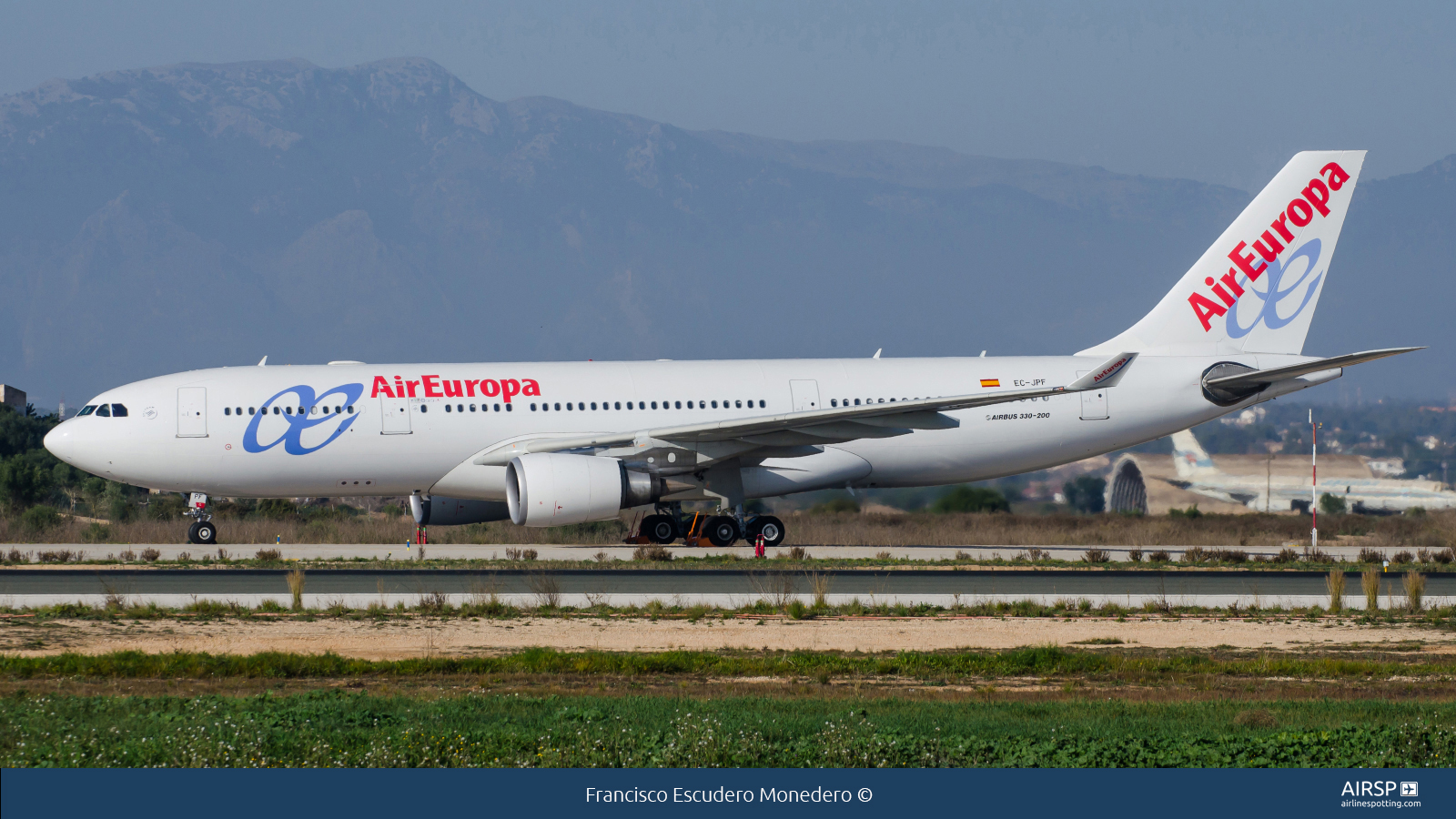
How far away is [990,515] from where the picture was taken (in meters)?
37.7

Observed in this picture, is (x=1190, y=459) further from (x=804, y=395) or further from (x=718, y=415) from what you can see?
(x=718, y=415)

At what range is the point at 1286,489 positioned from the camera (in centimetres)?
4300

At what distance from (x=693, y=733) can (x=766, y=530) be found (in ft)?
64.2

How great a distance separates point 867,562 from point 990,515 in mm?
12434

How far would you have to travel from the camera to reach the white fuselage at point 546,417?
93.6 ft

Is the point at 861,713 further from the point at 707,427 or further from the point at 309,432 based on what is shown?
the point at 309,432

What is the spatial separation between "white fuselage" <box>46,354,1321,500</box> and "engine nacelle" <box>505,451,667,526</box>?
2108 millimetres

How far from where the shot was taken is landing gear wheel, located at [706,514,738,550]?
29.1 meters

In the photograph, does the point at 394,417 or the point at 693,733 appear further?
the point at 394,417

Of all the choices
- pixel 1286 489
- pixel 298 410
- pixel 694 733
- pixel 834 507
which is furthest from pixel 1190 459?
pixel 694 733

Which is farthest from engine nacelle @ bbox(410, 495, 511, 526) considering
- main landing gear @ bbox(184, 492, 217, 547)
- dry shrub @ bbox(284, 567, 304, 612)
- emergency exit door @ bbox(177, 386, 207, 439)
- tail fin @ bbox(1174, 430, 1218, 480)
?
tail fin @ bbox(1174, 430, 1218, 480)

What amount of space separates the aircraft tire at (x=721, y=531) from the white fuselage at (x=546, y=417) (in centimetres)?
90

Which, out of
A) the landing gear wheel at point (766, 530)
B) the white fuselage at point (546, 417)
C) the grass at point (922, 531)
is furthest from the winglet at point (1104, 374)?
the grass at point (922, 531)

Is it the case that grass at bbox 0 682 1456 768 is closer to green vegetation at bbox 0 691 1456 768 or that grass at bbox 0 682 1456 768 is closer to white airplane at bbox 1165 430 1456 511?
green vegetation at bbox 0 691 1456 768
